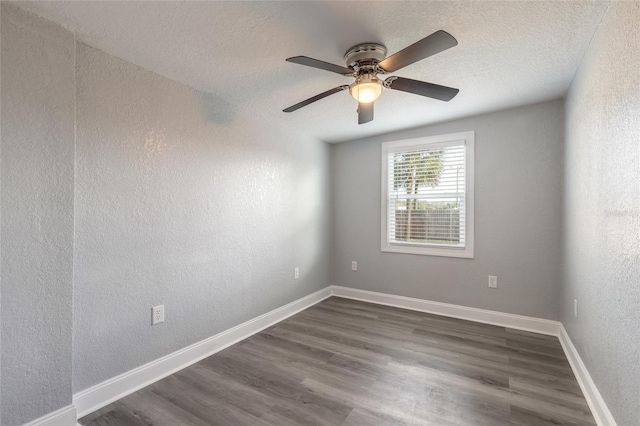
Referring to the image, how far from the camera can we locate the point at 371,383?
6.35 feet

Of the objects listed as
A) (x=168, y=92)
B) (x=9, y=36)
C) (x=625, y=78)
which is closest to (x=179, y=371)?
(x=168, y=92)

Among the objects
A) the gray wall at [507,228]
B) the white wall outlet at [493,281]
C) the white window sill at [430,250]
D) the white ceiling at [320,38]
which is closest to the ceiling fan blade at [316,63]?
the white ceiling at [320,38]

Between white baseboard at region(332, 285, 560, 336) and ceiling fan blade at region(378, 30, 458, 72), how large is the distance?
266 cm

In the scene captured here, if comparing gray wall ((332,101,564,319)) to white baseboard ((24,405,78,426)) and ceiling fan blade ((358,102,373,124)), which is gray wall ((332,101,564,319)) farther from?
white baseboard ((24,405,78,426))

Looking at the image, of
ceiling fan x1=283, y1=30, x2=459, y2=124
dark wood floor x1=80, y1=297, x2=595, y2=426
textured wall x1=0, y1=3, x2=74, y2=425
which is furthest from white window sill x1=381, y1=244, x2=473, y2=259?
textured wall x1=0, y1=3, x2=74, y2=425

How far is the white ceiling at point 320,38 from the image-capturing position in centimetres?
142

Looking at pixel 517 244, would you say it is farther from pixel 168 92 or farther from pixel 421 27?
pixel 168 92

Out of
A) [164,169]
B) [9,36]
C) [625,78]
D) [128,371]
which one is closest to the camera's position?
[625,78]

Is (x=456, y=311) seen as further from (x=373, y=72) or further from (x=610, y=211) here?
(x=373, y=72)

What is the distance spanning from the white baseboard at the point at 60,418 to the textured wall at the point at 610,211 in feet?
8.70

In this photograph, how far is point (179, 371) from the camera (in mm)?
2113

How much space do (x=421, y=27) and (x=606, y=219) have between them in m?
1.42

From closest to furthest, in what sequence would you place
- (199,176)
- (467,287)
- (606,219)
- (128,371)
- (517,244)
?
1. (606,219)
2. (128,371)
3. (199,176)
4. (517,244)
5. (467,287)

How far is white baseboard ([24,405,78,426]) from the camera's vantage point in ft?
4.80
